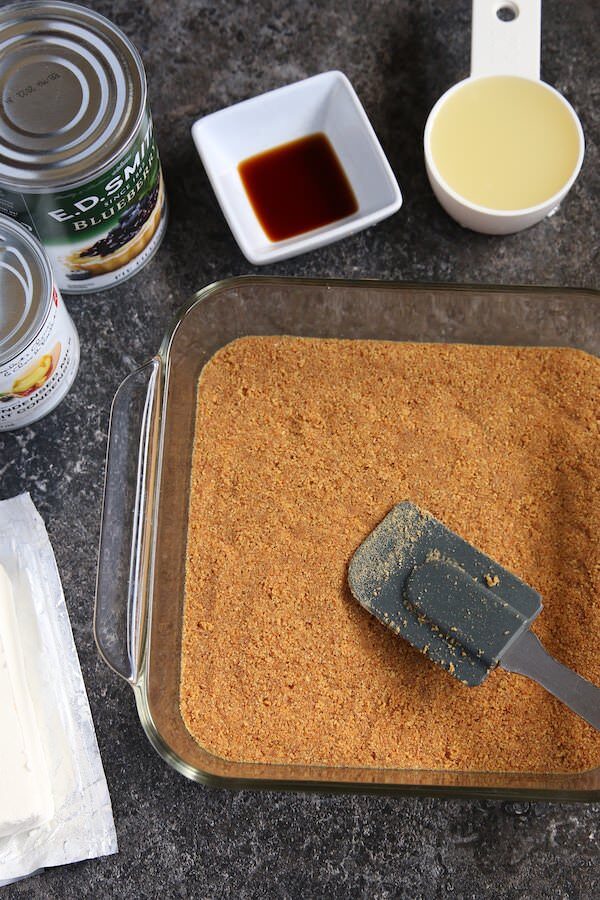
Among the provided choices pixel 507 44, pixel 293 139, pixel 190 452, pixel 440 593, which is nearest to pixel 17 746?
pixel 190 452

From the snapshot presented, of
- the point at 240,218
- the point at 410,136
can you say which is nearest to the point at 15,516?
the point at 240,218

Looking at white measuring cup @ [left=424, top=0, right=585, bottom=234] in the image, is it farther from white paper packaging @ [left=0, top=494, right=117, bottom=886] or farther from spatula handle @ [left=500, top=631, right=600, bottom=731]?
white paper packaging @ [left=0, top=494, right=117, bottom=886]

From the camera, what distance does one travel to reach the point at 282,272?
136 cm

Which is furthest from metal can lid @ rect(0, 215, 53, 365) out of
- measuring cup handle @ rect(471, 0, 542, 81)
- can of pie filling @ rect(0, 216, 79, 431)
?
measuring cup handle @ rect(471, 0, 542, 81)

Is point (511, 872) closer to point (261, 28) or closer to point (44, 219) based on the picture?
point (44, 219)

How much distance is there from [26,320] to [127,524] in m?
0.29

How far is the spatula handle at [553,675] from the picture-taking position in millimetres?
1129

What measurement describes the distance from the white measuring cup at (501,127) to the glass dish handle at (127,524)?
502 mm

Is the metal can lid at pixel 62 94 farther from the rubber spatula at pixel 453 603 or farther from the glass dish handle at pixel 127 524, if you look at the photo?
the rubber spatula at pixel 453 603

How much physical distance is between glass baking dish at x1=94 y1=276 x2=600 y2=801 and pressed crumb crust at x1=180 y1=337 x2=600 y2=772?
0.07ft

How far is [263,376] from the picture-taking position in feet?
4.20

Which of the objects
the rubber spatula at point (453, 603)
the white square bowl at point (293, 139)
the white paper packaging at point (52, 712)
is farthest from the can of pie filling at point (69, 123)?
the rubber spatula at point (453, 603)

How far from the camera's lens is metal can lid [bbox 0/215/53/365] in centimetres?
110

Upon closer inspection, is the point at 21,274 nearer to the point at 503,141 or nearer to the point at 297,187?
the point at 297,187
